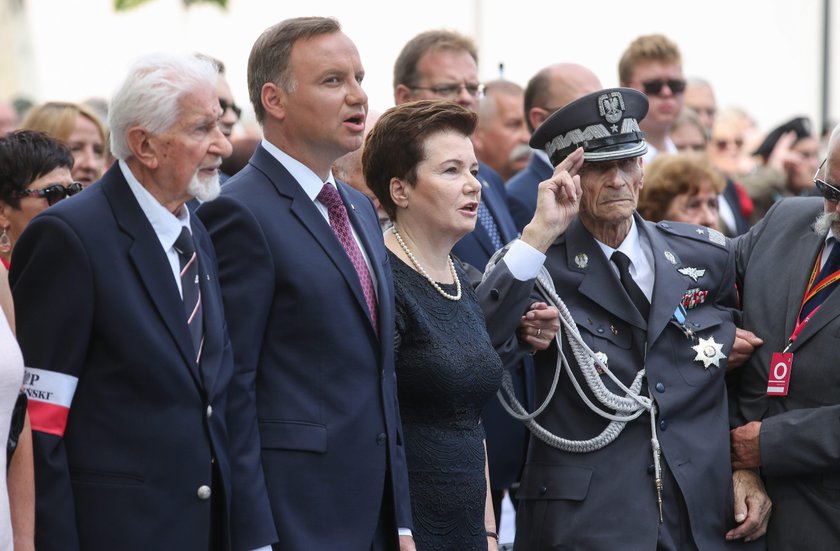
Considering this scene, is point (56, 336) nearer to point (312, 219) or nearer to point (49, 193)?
point (312, 219)

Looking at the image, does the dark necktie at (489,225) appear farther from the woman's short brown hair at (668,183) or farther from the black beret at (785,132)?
the black beret at (785,132)

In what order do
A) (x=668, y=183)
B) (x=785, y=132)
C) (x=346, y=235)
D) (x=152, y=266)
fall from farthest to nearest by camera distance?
(x=785, y=132)
(x=668, y=183)
(x=346, y=235)
(x=152, y=266)

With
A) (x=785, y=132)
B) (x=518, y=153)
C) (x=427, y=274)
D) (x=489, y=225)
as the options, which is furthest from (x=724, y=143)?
(x=427, y=274)

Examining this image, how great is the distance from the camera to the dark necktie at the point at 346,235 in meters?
3.86

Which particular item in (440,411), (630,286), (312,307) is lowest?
Result: (440,411)

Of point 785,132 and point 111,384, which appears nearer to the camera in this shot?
point 111,384

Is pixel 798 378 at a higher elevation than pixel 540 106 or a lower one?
lower

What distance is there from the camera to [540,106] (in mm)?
6652

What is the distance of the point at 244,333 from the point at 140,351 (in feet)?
1.30

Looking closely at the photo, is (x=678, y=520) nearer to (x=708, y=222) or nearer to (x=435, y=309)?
(x=435, y=309)

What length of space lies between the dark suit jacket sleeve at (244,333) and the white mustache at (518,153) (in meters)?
4.52

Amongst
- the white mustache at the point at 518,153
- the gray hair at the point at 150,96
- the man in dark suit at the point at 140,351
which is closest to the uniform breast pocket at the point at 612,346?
the man in dark suit at the point at 140,351

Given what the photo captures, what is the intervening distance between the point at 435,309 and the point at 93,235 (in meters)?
1.26

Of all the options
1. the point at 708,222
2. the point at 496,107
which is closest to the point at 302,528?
the point at 708,222
